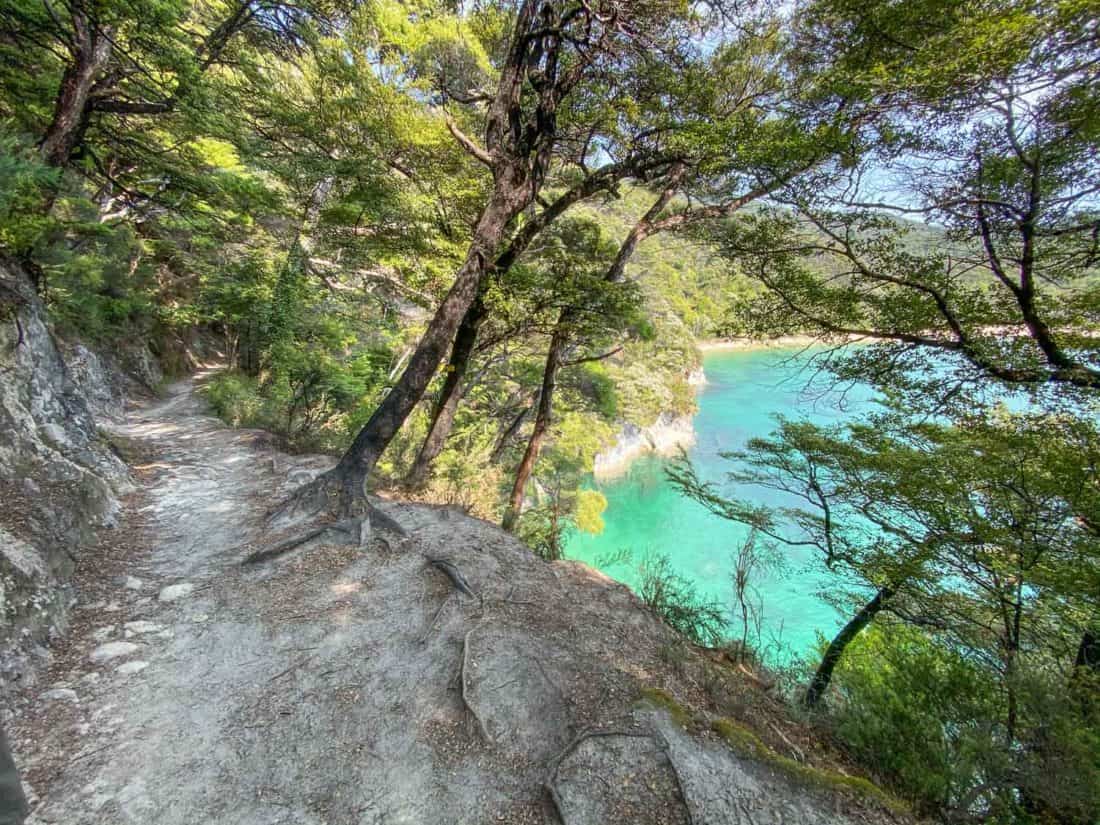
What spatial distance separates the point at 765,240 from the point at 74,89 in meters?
8.09

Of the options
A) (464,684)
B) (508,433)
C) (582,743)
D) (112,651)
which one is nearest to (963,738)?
(582,743)

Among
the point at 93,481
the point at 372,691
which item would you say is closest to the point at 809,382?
the point at 372,691

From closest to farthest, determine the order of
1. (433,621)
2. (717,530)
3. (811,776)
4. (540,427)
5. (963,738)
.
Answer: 1. (811,776)
2. (963,738)
3. (433,621)
4. (540,427)
5. (717,530)

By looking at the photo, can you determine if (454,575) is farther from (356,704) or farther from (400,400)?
(400,400)

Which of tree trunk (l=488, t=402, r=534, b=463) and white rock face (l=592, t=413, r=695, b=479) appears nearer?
tree trunk (l=488, t=402, r=534, b=463)

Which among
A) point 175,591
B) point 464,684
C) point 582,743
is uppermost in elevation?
point 175,591

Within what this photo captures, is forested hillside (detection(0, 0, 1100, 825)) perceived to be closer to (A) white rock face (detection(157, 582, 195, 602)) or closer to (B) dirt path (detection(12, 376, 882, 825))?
(B) dirt path (detection(12, 376, 882, 825))

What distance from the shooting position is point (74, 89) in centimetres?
487

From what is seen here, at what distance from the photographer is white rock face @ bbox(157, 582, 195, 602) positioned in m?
3.19

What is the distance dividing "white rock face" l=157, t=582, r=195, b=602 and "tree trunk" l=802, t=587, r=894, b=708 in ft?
20.3

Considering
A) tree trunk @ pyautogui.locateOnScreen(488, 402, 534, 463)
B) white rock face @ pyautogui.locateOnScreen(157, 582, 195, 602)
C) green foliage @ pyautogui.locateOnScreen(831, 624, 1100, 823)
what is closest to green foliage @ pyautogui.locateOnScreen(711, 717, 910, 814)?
green foliage @ pyautogui.locateOnScreen(831, 624, 1100, 823)

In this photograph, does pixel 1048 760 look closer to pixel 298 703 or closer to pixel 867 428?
pixel 867 428

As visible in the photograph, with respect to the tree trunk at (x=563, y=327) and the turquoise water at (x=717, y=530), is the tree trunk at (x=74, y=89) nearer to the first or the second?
the tree trunk at (x=563, y=327)

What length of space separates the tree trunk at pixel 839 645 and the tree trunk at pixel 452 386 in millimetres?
6017
